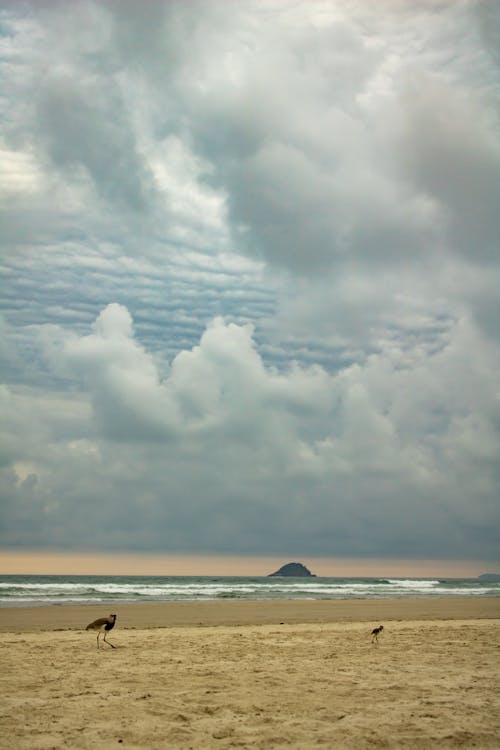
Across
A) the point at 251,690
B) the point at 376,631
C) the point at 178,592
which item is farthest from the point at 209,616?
the point at 178,592

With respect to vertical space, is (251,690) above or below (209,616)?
above

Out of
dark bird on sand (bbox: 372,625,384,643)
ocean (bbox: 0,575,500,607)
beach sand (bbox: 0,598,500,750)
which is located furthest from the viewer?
ocean (bbox: 0,575,500,607)

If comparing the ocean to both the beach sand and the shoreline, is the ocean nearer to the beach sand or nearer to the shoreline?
the shoreline

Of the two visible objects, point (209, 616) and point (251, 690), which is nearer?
point (251, 690)

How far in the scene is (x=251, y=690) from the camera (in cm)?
904

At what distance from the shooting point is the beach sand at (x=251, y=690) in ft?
22.6

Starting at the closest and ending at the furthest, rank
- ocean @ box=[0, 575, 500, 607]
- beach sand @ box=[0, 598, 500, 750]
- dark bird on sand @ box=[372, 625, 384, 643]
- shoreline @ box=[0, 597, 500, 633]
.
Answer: beach sand @ box=[0, 598, 500, 750] < dark bird on sand @ box=[372, 625, 384, 643] < shoreline @ box=[0, 597, 500, 633] < ocean @ box=[0, 575, 500, 607]

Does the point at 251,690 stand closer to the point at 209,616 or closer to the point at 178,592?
the point at 209,616

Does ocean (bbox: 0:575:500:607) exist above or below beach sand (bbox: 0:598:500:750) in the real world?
below

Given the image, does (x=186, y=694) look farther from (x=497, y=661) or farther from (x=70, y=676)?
(x=497, y=661)

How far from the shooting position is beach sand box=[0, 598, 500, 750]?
690 cm

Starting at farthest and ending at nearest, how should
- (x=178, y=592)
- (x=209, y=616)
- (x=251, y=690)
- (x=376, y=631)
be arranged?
1. (x=178, y=592)
2. (x=209, y=616)
3. (x=376, y=631)
4. (x=251, y=690)

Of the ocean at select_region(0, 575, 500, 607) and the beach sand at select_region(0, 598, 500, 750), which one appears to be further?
the ocean at select_region(0, 575, 500, 607)

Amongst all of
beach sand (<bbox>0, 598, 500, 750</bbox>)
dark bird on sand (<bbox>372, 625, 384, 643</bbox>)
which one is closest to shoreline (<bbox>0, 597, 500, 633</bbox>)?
beach sand (<bbox>0, 598, 500, 750</bbox>)
